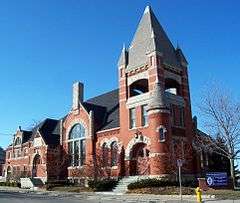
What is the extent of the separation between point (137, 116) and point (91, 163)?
326 inches

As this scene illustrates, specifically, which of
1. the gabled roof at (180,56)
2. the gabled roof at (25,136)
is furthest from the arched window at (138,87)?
the gabled roof at (25,136)

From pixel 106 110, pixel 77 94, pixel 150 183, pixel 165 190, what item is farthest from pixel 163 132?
pixel 77 94

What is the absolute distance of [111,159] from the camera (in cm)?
4472

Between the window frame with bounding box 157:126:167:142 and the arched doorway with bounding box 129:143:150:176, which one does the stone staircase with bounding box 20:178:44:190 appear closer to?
the arched doorway with bounding box 129:143:150:176

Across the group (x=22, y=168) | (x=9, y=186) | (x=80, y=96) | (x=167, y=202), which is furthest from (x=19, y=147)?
(x=167, y=202)

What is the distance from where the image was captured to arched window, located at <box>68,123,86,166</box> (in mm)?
50372

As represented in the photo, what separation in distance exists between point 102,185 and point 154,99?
10558mm

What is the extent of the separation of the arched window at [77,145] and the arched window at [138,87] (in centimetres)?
927

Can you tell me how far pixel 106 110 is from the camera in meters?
51.4

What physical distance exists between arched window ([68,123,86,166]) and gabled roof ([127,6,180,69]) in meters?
12.0

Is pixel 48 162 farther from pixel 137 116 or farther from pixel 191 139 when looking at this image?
pixel 191 139

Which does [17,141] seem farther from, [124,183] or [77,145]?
[124,183]


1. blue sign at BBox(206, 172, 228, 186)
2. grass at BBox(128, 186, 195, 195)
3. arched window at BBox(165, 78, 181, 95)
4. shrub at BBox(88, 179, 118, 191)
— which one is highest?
arched window at BBox(165, 78, 181, 95)

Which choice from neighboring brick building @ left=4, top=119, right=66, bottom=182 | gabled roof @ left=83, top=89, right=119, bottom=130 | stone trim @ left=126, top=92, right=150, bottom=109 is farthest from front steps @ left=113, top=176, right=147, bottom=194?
neighboring brick building @ left=4, top=119, right=66, bottom=182
